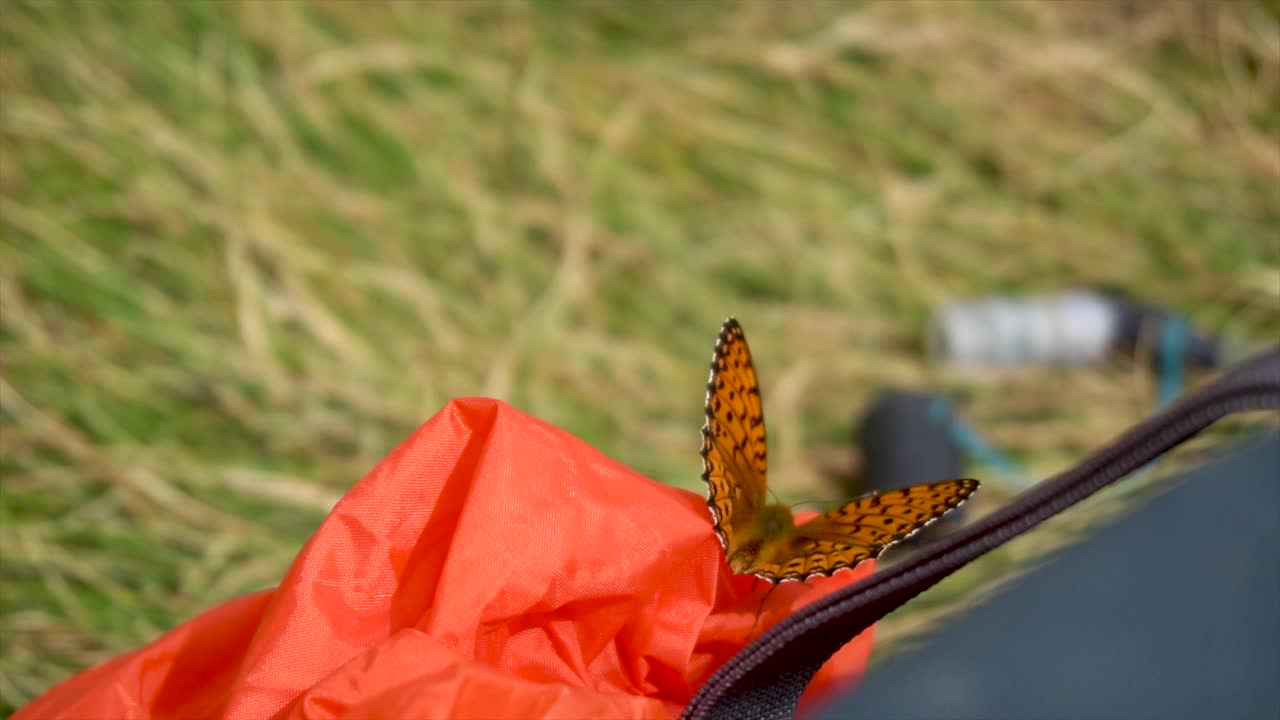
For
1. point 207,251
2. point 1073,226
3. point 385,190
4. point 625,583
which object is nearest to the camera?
point 625,583

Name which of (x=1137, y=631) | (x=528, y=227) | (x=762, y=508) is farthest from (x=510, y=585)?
(x=528, y=227)

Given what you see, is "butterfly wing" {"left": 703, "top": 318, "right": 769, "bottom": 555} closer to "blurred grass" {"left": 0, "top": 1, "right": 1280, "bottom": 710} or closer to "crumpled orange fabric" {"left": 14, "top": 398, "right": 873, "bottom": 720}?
"crumpled orange fabric" {"left": 14, "top": 398, "right": 873, "bottom": 720}

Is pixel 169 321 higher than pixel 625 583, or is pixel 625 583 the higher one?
pixel 169 321

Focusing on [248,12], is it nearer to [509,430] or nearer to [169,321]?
[169,321]

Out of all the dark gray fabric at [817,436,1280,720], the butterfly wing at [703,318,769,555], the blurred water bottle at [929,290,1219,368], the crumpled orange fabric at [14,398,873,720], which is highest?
the blurred water bottle at [929,290,1219,368]

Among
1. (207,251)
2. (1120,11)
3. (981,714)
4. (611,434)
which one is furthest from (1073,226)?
(981,714)

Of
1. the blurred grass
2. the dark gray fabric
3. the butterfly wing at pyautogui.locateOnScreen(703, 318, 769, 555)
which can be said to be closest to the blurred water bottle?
the blurred grass

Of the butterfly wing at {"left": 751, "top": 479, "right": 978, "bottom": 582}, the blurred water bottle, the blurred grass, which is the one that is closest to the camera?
the butterfly wing at {"left": 751, "top": 479, "right": 978, "bottom": 582}
